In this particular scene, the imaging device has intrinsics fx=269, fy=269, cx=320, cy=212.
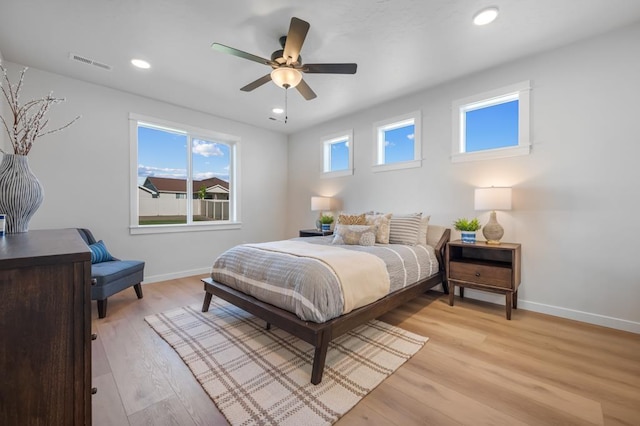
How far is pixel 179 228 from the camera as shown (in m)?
4.35

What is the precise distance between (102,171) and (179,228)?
127 centimetres

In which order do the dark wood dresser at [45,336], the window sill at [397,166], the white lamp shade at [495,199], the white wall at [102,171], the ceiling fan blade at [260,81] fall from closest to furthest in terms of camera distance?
the dark wood dresser at [45,336] → the ceiling fan blade at [260,81] → the white lamp shade at [495,199] → the white wall at [102,171] → the window sill at [397,166]

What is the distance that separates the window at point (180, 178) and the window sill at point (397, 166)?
263 centimetres

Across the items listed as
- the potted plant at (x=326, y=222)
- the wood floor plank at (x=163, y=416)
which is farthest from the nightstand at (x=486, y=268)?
the wood floor plank at (x=163, y=416)

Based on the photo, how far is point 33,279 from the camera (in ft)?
2.59

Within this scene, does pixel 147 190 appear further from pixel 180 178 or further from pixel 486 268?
pixel 486 268

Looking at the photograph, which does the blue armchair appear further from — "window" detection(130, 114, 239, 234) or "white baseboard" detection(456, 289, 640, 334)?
"white baseboard" detection(456, 289, 640, 334)

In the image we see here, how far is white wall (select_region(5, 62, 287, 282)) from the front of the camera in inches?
128

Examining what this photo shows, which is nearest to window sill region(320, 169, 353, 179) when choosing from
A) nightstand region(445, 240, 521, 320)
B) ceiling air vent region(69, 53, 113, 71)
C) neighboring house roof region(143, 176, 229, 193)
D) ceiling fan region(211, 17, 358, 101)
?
neighboring house roof region(143, 176, 229, 193)

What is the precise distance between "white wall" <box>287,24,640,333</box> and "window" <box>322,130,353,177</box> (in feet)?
5.16

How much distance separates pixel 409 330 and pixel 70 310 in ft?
8.14

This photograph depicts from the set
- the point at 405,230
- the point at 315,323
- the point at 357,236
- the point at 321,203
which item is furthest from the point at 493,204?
the point at 321,203

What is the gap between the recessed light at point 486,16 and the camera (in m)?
2.21

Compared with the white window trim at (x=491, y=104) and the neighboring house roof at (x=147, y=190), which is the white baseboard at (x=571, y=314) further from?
the neighboring house roof at (x=147, y=190)
